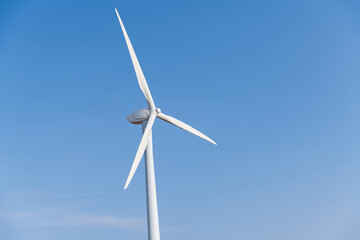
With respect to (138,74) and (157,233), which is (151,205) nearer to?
(157,233)

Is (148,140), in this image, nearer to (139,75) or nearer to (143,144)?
(143,144)

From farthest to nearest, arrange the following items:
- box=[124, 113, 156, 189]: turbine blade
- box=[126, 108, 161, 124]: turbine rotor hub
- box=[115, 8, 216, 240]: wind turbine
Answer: box=[126, 108, 161, 124]: turbine rotor hub → box=[115, 8, 216, 240]: wind turbine → box=[124, 113, 156, 189]: turbine blade

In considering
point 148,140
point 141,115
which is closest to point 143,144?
point 148,140

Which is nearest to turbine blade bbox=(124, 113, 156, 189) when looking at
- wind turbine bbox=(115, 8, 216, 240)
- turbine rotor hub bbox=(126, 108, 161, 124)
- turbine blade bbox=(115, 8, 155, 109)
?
wind turbine bbox=(115, 8, 216, 240)

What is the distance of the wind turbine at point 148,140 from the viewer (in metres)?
24.7

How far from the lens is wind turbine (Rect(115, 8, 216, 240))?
81.0 ft

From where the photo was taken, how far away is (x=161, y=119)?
27.9m

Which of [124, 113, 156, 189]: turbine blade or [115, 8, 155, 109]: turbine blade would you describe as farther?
[115, 8, 155, 109]: turbine blade

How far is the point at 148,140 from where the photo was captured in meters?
26.4

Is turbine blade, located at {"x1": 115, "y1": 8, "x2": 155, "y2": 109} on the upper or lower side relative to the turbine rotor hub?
upper

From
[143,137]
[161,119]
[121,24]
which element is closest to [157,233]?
[143,137]

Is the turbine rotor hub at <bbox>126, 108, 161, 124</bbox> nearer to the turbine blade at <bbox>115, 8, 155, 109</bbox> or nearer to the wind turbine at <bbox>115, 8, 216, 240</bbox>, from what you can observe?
the wind turbine at <bbox>115, 8, 216, 240</bbox>

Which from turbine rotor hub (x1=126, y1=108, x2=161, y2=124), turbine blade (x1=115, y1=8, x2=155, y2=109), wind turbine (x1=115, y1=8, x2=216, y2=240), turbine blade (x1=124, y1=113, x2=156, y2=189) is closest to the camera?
turbine blade (x1=124, y1=113, x2=156, y2=189)

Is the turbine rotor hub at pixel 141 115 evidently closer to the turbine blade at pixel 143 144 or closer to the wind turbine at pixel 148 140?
the wind turbine at pixel 148 140
